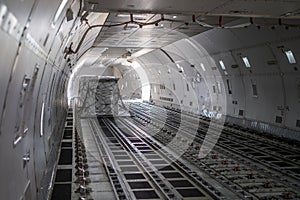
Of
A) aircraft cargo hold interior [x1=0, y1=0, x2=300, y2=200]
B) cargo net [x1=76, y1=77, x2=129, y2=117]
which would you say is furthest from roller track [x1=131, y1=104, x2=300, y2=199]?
cargo net [x1=76, y1=77, x2=129, y2=117]

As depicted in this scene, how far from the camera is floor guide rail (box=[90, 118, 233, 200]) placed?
8.82 meters

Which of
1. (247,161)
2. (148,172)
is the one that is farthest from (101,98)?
(148,172)

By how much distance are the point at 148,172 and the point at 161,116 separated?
1533 centimetres

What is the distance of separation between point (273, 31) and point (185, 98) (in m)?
15.2

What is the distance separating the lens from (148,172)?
10820 mm

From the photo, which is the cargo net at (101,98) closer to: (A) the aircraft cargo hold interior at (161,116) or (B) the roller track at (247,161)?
(A) the aircraft cargo hold interior at (161,116)

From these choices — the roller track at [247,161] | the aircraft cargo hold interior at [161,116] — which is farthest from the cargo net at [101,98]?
the roller track at [247,161]

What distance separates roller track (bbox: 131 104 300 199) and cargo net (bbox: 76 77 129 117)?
724 centimetres

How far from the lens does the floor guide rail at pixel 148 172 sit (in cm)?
882

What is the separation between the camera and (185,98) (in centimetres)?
2819

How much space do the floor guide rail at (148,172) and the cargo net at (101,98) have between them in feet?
26.9

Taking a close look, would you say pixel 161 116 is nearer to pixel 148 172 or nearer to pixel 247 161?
pixel 247 161

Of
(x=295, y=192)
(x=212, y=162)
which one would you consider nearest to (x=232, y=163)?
(x=212, y=162)

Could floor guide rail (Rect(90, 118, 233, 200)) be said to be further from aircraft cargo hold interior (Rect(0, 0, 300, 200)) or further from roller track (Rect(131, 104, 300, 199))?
roller track (Rect(131, 104, 300, 199))
